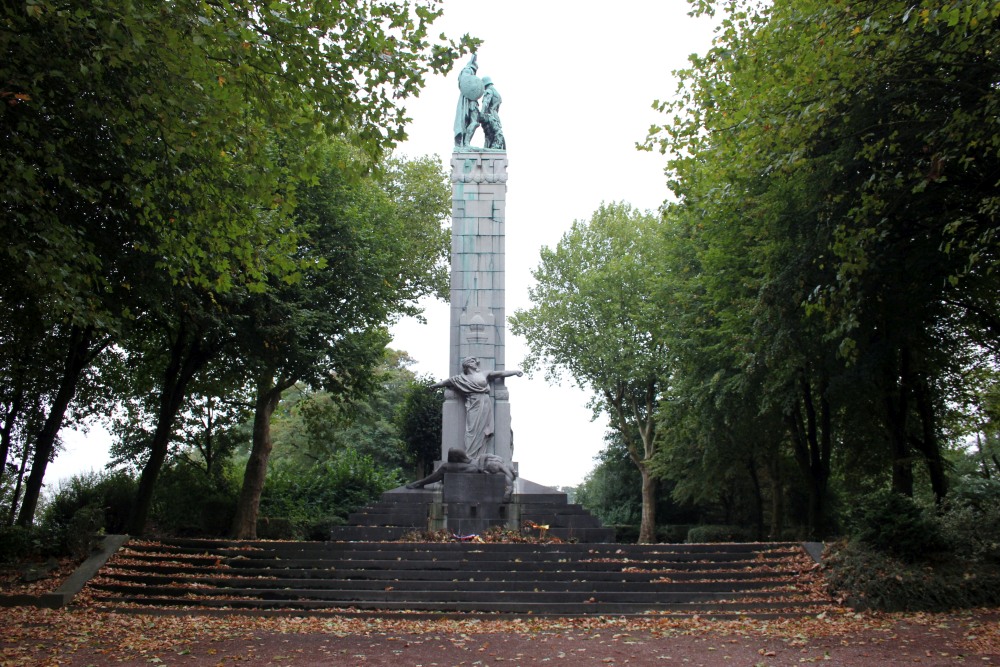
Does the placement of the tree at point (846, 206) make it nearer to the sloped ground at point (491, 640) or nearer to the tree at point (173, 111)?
the sloped ground at point (491, 640)

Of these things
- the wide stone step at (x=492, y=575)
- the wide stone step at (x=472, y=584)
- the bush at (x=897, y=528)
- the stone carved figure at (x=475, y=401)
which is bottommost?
the wide stone step at (x=472, y=584)

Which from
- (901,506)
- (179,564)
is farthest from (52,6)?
(901,506)

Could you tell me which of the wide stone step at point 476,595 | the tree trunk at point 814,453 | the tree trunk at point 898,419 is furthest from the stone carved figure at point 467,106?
the wide stone step at point 476,595

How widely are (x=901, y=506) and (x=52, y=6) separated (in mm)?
13154

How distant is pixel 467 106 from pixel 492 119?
80cm

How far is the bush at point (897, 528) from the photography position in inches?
505

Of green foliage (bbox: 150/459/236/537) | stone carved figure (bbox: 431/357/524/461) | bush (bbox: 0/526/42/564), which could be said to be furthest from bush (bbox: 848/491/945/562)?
green foliage (bbox: 150/459/236/537)

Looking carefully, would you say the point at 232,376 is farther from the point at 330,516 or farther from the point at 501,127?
the point at 501,127

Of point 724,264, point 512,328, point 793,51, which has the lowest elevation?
point 724,264

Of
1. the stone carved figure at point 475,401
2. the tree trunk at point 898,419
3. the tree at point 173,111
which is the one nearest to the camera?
the tree at point 173,111

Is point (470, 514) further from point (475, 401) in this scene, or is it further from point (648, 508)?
point (648, 508)

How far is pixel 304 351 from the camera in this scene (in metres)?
21.0

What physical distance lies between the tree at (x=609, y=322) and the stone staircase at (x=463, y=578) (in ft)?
57.8

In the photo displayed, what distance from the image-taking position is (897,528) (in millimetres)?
12867
